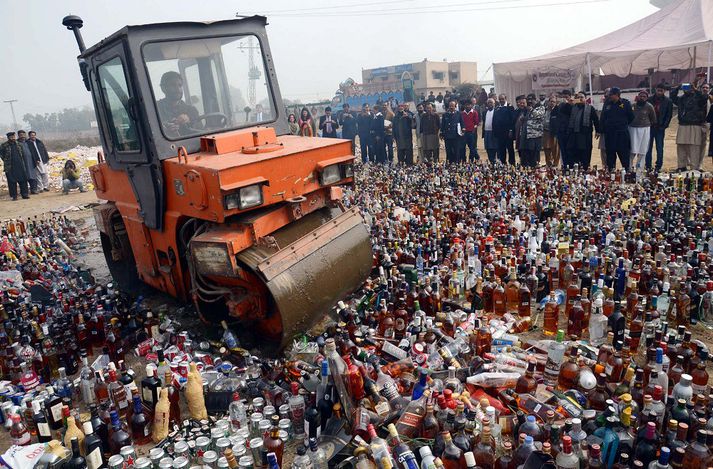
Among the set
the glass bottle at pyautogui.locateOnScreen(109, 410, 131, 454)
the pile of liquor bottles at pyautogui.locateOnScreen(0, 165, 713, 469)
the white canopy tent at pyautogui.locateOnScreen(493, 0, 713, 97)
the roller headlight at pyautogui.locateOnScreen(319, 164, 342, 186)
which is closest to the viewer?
the pile of liquor bottles at pyautogui.locateOnScreen(0, 165, 713, 469)

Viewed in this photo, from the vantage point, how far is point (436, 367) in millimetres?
4387

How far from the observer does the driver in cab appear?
518cm

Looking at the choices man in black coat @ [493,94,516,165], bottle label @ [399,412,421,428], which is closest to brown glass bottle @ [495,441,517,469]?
bottle label @ [399,412,421,428]

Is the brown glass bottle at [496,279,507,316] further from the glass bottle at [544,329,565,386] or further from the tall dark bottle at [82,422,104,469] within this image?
the tall dark bottle at [82,422,104,469]

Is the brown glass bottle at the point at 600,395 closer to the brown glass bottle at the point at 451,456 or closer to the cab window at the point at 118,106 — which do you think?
the brown glass bottle at the point at 451,456

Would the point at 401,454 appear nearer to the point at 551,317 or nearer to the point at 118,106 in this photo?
the point at 551,317

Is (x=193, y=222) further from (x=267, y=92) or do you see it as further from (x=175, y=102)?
(x=267, y=92)

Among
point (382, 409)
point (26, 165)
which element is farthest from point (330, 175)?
point (26, 165)

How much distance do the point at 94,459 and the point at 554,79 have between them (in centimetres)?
2224

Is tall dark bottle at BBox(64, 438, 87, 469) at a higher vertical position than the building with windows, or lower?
lower

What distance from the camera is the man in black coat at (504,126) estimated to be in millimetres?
13273

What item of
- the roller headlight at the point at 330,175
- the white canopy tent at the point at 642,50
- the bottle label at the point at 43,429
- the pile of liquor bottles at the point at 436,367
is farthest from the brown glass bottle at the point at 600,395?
the white canopy tent at the point at 642,50

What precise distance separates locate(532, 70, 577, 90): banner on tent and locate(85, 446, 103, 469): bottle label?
21228mm

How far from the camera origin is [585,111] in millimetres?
11469
